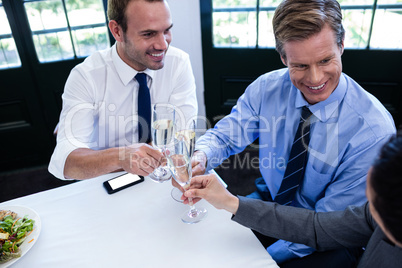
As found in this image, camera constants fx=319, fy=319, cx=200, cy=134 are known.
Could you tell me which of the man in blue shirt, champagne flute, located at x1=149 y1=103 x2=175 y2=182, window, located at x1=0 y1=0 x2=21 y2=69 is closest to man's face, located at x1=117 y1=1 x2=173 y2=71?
champagne flute, located at x1=149 y1=103 x2=175 y2=182

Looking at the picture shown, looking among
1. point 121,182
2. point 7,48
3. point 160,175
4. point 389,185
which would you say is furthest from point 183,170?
point 7,48

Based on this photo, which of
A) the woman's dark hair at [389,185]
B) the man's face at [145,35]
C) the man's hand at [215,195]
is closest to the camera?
the woman's dark hair at [389,185]

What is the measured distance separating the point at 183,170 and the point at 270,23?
7.01ft

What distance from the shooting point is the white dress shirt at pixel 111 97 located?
1.62 m

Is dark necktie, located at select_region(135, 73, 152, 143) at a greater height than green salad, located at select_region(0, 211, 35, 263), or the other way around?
dark necktie, located at select_region(135, 73, 152, 143)

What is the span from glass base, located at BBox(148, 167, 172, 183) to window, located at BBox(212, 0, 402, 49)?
1.95m

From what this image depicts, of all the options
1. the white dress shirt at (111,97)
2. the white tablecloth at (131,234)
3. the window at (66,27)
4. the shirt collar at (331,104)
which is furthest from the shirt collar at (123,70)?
the window at (66,27)

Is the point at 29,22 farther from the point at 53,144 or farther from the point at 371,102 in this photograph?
the point at 371,102

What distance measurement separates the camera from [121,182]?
132cm

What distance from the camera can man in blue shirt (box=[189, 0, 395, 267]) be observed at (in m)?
1.16

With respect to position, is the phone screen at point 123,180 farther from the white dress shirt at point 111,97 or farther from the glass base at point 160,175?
the white dress shirt at point 111,97

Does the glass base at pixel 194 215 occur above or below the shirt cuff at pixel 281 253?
above

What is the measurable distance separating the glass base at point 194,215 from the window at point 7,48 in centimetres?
236

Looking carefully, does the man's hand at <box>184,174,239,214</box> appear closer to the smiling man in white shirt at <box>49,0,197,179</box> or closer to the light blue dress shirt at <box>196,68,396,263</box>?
the light blue dress shirt at <box>196,68,396,263</box>
